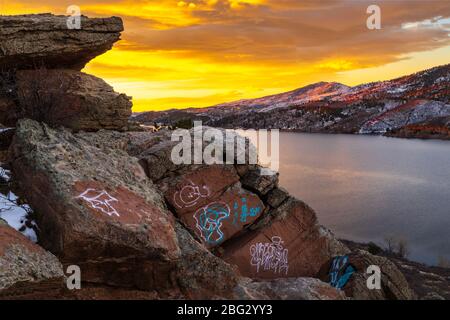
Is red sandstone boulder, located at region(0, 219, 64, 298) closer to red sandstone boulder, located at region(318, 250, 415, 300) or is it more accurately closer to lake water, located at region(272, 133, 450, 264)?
red sandstone boulder, located at region(318, 250, 415, 300)

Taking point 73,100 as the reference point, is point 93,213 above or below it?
below

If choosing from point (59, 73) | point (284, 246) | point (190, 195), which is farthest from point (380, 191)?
point (59, 73)

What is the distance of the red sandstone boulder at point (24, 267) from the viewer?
26.7ft

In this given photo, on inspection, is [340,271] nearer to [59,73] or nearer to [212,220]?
[212,220]

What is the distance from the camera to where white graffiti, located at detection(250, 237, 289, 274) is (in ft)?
48.3

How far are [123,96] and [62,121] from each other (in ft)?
10.5

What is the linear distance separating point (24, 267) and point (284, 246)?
9086 millimetres

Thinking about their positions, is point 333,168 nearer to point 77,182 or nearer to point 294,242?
point 294,242

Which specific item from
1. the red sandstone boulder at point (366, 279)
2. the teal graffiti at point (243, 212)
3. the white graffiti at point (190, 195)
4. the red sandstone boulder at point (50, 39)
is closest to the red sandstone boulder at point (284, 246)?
the teal graffiti at point (243, 212)

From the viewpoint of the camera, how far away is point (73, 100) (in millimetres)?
16531

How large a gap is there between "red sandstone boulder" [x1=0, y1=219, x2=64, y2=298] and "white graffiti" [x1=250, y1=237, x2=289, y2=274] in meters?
7.20

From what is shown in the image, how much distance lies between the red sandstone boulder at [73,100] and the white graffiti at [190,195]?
445 centimetres
